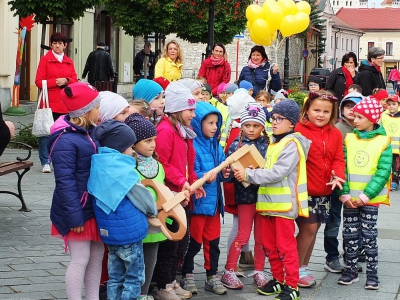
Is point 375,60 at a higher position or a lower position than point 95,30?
lower

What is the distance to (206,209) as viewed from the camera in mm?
6566

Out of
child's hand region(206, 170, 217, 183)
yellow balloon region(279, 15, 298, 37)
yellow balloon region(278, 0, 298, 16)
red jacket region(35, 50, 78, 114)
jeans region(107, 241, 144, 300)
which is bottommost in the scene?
jeans region(107, 241, 144, 300)

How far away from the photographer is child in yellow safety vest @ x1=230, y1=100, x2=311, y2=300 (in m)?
6.46

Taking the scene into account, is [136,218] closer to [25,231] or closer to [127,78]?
[25,231]

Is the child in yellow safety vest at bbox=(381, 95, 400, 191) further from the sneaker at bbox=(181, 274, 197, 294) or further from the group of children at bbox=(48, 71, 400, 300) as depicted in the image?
the sneaker at bbox=(181, 274, 197, 294)

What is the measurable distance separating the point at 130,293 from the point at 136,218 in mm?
495

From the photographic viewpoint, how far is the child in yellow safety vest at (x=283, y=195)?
6463mm

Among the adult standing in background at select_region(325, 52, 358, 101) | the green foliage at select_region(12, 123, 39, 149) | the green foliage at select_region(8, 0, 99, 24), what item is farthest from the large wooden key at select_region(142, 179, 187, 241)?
the green foliage at select_region(12, 123, 39, 149)

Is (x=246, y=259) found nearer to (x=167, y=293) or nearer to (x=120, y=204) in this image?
(x=167, y=293)

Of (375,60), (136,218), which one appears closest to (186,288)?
(136,218)

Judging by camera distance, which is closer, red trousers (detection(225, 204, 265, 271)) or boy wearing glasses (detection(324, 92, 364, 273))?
red trousers (detection(225, 204, 265, 271))

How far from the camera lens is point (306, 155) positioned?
21.9 feet

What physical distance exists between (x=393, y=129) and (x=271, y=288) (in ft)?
22.2

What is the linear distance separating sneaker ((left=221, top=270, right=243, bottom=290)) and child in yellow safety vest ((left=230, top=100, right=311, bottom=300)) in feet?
0.64
